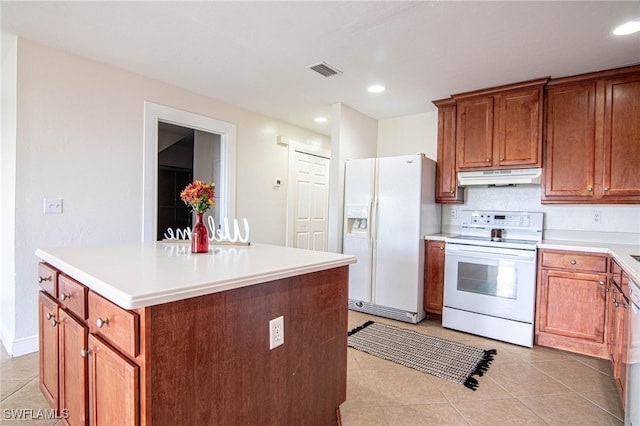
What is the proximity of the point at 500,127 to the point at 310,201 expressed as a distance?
8.92ft

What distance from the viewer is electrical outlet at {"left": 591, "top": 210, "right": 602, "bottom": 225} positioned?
2.95m

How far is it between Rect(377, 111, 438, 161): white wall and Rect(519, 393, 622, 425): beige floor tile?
2612 mm

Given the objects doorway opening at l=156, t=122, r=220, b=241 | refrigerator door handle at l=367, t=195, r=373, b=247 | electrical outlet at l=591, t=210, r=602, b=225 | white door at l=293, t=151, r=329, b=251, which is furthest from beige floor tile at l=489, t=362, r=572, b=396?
doorway opening at l=156, t=122, r=220, b=241

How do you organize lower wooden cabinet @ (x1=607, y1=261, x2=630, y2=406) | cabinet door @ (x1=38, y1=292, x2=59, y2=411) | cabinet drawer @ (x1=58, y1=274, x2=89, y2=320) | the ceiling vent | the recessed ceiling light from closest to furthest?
cabinet drawer @ (x1=58, y1=274, x2=89, y2=320)
cabinet door @ (x1=38, y1=292, x2=59, y2=411)
lower wooden cabinet @ (x1=607, y1=261, x2=630, y2=406)
the recessed ceiling light
the ceiling vent

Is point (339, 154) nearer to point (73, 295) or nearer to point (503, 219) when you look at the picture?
point (503, 219)

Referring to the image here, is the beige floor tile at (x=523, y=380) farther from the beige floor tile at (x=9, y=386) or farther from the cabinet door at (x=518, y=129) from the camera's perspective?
the beige floor tile at (x=9, y=386)

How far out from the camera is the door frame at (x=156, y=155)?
3.06 m

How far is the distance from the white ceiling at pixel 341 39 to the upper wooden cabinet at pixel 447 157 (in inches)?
11.8

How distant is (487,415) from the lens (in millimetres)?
1863

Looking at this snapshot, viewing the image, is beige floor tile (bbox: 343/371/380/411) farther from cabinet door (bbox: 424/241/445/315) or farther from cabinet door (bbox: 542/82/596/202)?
cabinet door (bbox: 542/82/596/202)

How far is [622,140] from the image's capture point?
8.82 feet

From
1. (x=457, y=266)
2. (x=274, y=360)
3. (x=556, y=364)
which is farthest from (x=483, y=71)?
(x=274, y=360)

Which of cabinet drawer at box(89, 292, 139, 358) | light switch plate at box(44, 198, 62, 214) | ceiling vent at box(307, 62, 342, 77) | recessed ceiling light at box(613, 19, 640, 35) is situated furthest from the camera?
ceiling vent at box(307, 62, 342, 77)

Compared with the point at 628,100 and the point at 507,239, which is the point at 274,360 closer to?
the point at 507,239
